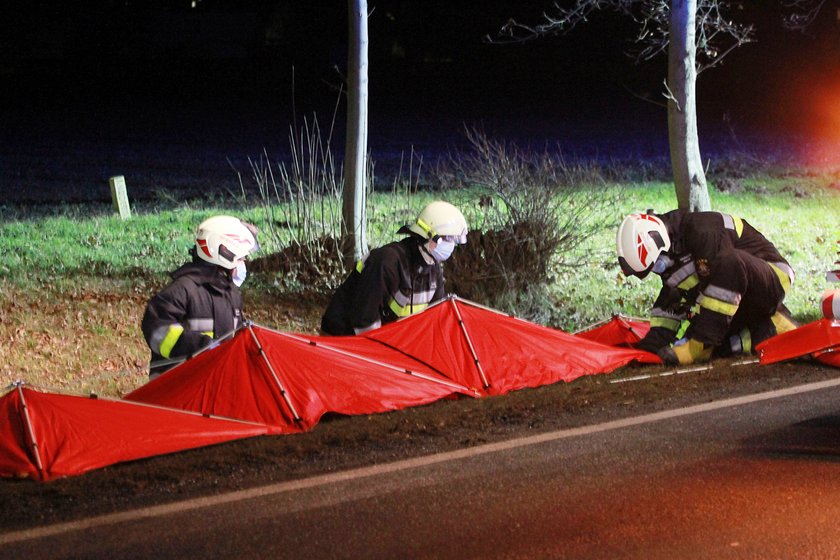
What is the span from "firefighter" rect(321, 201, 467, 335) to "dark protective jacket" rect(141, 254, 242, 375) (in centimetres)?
92

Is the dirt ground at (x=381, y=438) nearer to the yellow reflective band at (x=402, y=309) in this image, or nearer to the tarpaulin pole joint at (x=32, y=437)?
the tarpaulin pole joint at (x=32, y=437)

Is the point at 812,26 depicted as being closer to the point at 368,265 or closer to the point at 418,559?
the point at 368,265

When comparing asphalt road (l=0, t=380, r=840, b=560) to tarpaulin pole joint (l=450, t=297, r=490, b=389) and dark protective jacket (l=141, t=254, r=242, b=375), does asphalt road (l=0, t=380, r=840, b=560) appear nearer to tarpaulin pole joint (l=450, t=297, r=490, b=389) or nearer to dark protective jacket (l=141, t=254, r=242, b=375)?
tarpaulin pole joint (l=450, t=297, r=490, b=389)

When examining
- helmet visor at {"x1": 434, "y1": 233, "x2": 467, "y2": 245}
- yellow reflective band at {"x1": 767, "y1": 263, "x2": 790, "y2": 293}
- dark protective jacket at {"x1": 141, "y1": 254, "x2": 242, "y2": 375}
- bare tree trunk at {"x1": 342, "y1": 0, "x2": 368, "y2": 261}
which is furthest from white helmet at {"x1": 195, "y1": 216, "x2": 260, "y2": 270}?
bare tree trunk at {"x1": 342, "y1": 0, "x2": 368, "y2": 261}

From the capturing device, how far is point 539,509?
594 centimetres

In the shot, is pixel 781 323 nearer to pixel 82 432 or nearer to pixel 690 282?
pixel 690 282

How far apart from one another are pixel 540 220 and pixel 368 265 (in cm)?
397

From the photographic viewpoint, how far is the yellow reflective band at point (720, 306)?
859 centimetres

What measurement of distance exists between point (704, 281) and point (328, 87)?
1236 inches

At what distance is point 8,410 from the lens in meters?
6.55

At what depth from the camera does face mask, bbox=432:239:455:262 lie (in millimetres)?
8656

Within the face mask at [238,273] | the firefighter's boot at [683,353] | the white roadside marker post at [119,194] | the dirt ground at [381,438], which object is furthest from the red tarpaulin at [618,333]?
the white roadside marker post at [119,194]

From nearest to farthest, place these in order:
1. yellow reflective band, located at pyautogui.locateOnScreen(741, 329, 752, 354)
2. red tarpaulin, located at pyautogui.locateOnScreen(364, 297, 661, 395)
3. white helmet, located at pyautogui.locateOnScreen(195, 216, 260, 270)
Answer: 1. white helmet, located at pyautogui.locateOnScreen(195, 216, 260, 270)
2. red tarpaulin, located at pyautogui.locateOnScreen(364, 297, 661, 395)
3. yellow reflective band, located at pyautogui.locateOnScreen(741, 329, 752, 354)

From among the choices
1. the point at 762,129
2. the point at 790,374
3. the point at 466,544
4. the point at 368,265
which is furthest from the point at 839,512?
the point at 762,129
